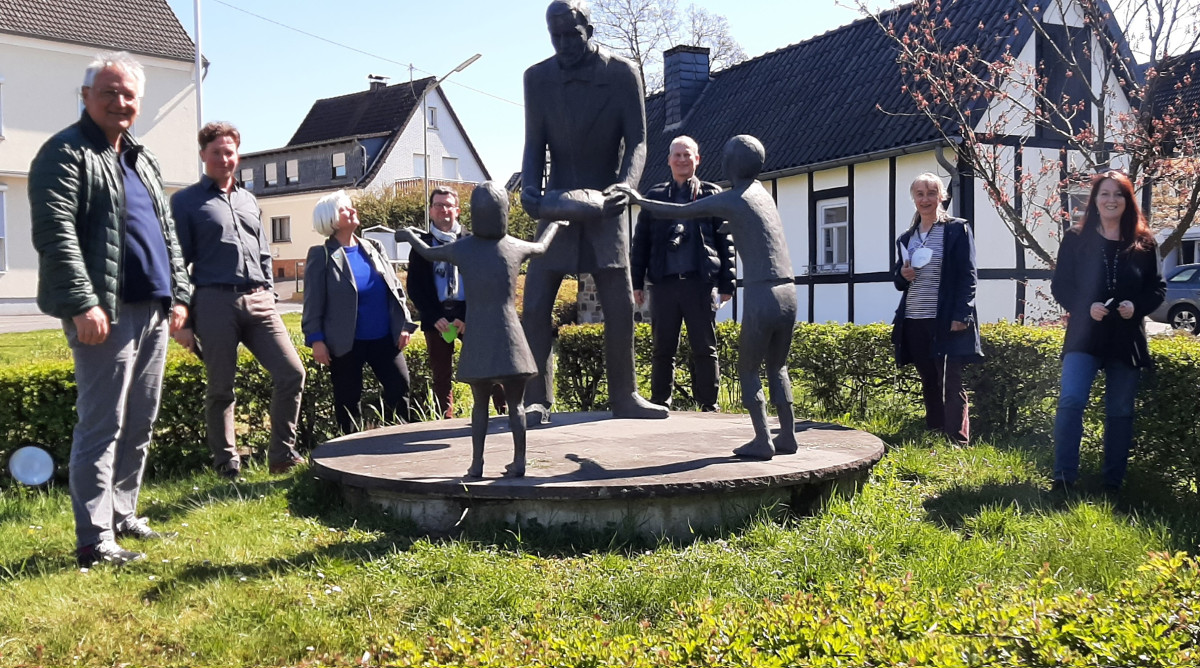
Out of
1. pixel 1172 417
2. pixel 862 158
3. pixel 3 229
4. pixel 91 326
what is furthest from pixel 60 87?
pixel 1172 417

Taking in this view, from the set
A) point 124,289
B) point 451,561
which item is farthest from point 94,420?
point 451,561

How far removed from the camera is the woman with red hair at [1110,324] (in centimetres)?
523

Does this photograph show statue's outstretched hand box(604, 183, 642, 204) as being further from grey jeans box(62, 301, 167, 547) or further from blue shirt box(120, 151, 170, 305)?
grey jeans box(62, 301, 167, 547)

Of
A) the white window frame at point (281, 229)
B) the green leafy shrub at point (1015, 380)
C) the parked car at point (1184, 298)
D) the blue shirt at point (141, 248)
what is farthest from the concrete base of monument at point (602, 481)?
the white window frame at point (281, 229)

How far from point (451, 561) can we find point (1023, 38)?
1477 cm

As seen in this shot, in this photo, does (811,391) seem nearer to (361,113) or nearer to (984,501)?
(984,501)

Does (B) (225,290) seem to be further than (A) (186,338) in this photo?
Yes

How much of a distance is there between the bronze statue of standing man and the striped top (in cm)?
199

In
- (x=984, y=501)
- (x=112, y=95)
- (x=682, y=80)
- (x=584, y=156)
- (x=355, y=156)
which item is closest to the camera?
(x=112, y=95)

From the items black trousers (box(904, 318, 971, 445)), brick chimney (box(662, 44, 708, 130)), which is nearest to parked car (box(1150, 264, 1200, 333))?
brick chimney (box(662, 44, 708, 130))

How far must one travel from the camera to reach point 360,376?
657 centimetres

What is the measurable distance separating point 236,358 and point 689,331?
3076 mm

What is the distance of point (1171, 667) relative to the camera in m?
2.51

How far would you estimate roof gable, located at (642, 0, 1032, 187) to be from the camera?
1608 cm
